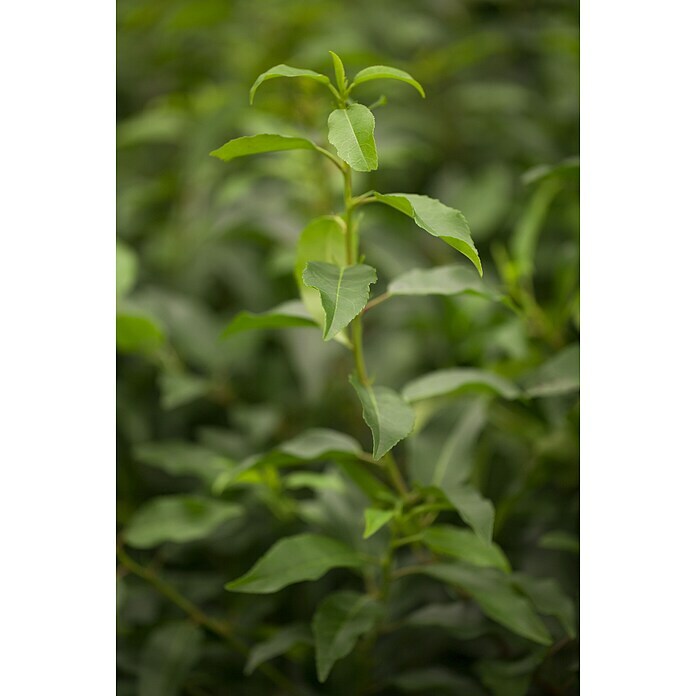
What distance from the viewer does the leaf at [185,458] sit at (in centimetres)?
65

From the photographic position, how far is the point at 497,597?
0.51m

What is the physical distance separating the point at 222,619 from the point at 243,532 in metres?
0.07

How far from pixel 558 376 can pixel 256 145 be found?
278 millimetres

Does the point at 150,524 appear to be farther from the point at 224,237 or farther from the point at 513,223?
the point at 513,223

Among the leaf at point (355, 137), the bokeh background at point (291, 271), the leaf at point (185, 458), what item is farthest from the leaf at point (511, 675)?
the leaf at point (355, 137)

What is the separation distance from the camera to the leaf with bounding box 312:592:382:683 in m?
0.47

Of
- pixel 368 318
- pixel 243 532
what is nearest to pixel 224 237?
pixel 368 318

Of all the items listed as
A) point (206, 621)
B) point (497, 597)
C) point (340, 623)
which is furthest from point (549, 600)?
point (206, 621)

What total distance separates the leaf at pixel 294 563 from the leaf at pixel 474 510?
0.08 meters
